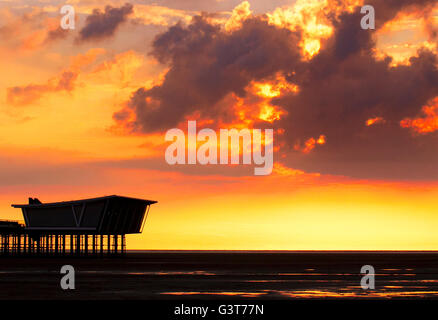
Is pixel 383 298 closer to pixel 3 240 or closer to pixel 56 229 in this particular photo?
pixel 56 229

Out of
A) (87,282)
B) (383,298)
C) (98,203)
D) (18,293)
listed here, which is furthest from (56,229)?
(383,298)

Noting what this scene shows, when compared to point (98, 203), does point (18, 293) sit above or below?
below

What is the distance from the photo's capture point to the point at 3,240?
160125mm

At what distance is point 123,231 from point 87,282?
7244cm

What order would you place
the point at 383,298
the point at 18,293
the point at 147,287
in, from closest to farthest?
the point at 383,298
the point at 18,293
the point at 147,287
